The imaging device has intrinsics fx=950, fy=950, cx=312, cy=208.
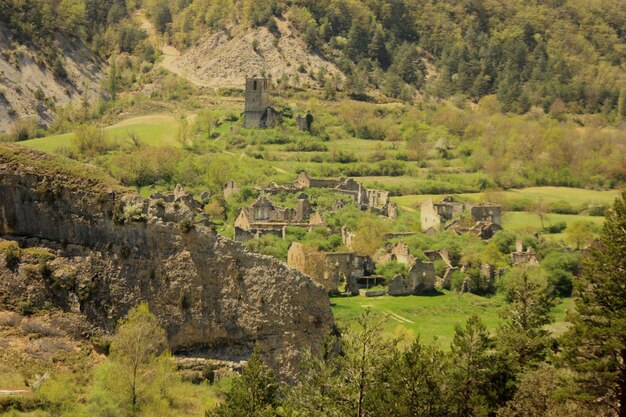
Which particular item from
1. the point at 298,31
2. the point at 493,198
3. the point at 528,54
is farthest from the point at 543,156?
the point at 528,54

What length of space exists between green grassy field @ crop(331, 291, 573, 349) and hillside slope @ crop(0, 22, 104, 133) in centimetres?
5120

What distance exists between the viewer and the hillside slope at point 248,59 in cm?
12150

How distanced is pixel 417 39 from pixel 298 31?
111ft

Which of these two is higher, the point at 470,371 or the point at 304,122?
the point at 470,371

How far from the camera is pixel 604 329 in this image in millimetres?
22875

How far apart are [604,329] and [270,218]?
134ft

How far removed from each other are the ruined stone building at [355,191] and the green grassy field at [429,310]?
19.7 m

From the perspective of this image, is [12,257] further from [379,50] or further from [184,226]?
[379,50]

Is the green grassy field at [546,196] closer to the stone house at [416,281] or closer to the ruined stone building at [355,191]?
the ruined stone building at [355,191]

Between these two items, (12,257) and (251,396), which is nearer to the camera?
(251,396)

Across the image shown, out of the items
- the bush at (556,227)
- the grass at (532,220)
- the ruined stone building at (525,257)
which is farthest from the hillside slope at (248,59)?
the ruined stone building at (525,257)

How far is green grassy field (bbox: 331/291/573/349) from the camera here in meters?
44.0

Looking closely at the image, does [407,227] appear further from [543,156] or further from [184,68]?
[184,68]

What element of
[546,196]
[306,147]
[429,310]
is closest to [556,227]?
[546,196]
